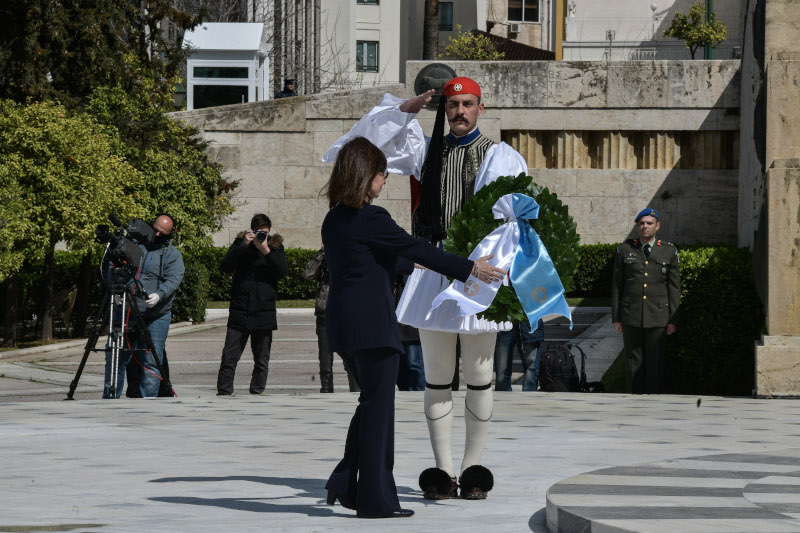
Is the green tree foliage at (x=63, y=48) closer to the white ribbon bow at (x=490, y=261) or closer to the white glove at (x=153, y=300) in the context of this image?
the white glove at (x=153, y=300)

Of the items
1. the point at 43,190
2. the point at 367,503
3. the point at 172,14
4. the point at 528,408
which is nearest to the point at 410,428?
the point at 528,408

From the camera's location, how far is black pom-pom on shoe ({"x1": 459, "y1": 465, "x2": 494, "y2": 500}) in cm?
649

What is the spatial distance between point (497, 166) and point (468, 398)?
4.30 feet

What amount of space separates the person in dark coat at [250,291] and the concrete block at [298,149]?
15.4 metres

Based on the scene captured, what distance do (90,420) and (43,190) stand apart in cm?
1184

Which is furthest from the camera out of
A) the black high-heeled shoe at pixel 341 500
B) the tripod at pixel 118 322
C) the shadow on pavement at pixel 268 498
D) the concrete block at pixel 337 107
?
the concrete block at pixel 337 107

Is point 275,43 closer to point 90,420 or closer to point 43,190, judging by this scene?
point 43,190

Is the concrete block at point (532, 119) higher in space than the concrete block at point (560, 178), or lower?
higher

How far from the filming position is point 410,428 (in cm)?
943

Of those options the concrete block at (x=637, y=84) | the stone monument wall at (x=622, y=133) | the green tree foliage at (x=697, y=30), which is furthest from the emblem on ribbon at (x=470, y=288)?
the green tree foliage at (x=697, y=30)

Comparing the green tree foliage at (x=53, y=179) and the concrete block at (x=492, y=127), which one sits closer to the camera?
the green tree foliage at (x=53, y=179)

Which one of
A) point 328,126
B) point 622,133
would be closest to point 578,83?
point 622,133

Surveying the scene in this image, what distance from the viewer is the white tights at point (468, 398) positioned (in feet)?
21.6

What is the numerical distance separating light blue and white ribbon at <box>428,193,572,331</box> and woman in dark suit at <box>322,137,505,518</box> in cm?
42
